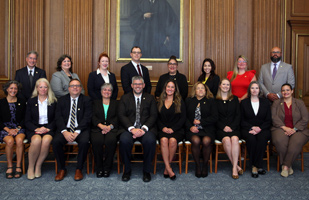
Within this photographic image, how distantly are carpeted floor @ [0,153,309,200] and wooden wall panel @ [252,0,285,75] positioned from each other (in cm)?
278

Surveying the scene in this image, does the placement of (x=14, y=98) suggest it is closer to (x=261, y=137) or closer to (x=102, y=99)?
(x=102, y=99)

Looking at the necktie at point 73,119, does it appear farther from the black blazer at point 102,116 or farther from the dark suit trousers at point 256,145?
the dark suit trousers at point 256,145

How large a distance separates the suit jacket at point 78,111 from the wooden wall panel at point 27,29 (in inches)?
84.9

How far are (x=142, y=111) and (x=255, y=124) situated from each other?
5.50ft

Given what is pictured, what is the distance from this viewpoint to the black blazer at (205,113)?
13.0ft

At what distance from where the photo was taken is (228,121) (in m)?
4.04

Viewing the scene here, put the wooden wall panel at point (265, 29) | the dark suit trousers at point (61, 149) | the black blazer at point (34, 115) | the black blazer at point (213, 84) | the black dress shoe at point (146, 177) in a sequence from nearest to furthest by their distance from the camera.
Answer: the black dress shoe at point (146, 177) < the dark suit trousers at point (61, 149) < the black blazer at point (34, 115) < the black blazer at point (213, 84) < the wooden wall panel at point (265, 29)

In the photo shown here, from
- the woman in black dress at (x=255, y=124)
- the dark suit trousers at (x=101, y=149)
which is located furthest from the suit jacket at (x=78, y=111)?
the woman in black dress at (x=255, y=124)

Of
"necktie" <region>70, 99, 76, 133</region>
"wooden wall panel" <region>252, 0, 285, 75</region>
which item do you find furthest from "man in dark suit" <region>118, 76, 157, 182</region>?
"wooden wall panel" <region>252, 0, 285, 75</region>

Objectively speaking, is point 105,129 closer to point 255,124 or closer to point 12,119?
point 12,119

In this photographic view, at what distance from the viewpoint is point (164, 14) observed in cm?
572

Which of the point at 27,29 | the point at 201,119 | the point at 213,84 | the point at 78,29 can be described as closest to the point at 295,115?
the point at 213,84

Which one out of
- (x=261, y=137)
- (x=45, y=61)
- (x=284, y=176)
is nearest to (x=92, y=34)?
(x=45, y=61)

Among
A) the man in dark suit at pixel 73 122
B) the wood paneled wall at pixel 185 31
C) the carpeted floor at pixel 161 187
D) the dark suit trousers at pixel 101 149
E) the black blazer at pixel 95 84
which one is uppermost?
the wood paneled wall at pixel 185 31
